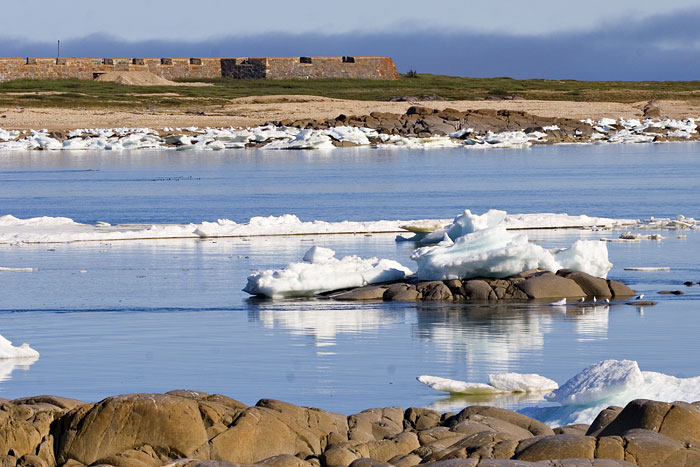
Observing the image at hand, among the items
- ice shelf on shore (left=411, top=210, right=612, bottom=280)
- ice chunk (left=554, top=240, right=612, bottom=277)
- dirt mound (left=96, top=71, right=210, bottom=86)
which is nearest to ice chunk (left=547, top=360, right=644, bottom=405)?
ice shelf on shore (left=411, top=210, right=612, bottom=280)

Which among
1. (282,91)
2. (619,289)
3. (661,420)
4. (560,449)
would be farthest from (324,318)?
(282,91)

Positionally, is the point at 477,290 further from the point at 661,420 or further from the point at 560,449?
the point at 560,449

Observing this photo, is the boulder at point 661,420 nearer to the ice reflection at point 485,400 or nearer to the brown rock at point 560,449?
the brown rock at point 560,449

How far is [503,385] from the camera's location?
311 inches

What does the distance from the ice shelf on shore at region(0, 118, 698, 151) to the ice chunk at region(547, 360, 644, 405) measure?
38395 millimetres

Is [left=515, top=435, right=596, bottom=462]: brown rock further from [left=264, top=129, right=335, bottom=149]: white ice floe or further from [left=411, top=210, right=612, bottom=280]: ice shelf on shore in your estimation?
[left=264, top=129, right=335, bottom=149]: white ice floe

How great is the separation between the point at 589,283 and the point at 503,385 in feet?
15.3

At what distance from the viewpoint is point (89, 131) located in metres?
52.5

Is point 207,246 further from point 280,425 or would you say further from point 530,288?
point 280,425

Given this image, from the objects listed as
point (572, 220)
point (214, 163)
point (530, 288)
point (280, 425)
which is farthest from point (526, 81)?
point (280, 425)

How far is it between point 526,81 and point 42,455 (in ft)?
311

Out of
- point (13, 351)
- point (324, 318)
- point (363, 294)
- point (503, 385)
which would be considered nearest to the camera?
point (503, 385)

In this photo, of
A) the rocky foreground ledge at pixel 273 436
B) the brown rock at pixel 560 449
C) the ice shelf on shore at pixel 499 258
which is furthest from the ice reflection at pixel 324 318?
the brown rock at pixel 560 449

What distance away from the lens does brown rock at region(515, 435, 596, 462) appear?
208 inches
